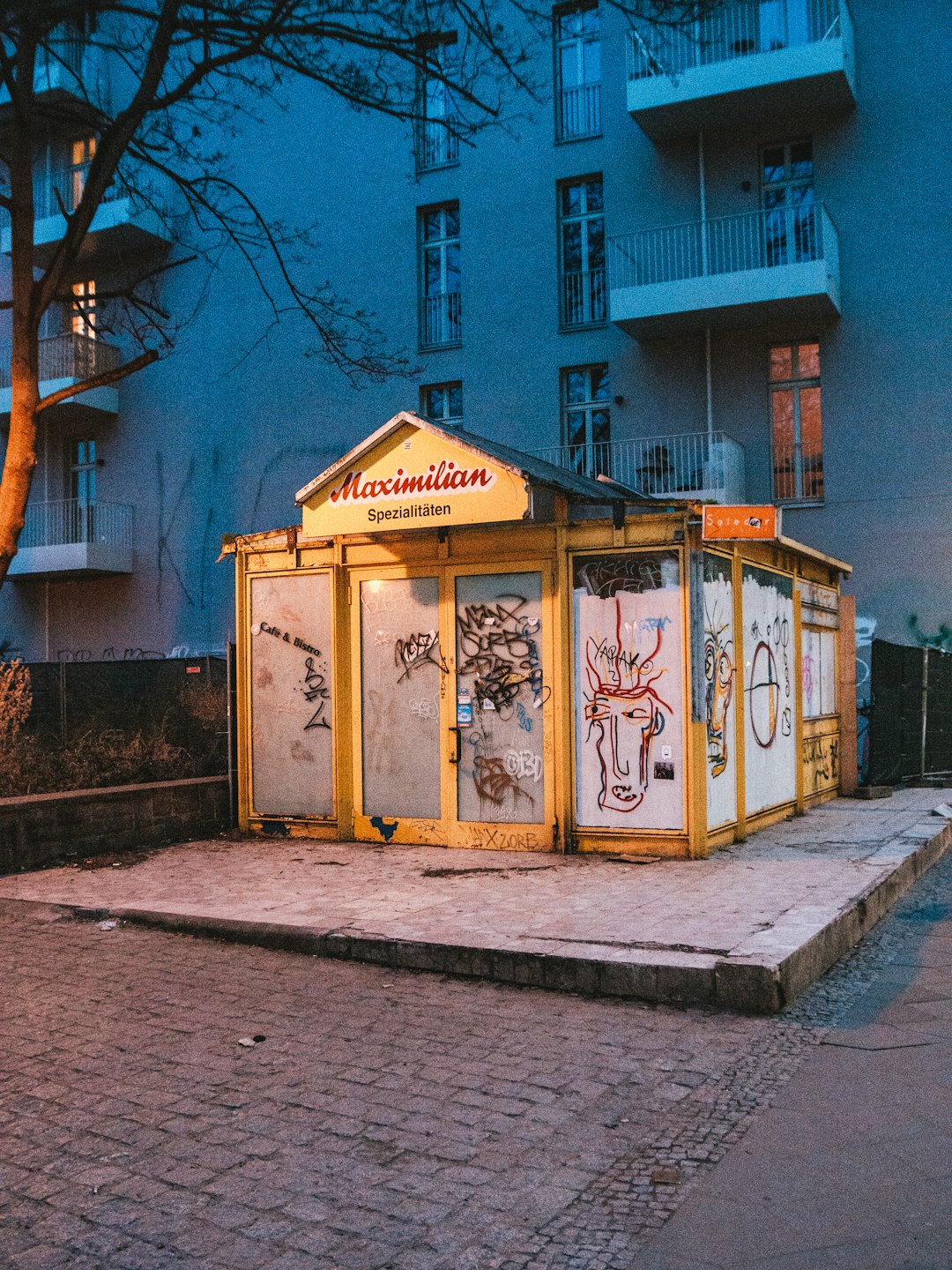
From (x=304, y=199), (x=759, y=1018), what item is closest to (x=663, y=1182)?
(x=759, y=1018)

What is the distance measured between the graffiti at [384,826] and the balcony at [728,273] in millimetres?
11572

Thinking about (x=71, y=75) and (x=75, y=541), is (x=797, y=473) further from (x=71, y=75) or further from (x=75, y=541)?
(x=71, y=75)

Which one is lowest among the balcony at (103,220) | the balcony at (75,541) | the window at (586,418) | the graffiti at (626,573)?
the graffiti at (626,573)

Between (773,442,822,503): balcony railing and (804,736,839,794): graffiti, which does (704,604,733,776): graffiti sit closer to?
(804,736,839,794): graffiti

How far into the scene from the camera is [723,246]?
19453 mm

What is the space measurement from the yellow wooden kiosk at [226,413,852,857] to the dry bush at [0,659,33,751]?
7.03 ft

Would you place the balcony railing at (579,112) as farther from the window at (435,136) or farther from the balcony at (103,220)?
the balcony at (103,220)

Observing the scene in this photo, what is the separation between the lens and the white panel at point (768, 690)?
10.7 meters

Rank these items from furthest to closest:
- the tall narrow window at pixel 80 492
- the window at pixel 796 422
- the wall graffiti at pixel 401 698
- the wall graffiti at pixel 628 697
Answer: the tall narrow window at pixel 80 492 → the window at pixel 796 422 → the wall graffiti at pixel 401 698 → the wall graffiti at pixel 628 697

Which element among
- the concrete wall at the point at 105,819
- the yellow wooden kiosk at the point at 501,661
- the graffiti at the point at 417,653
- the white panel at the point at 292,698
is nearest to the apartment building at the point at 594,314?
the white panel at the point at 292,698

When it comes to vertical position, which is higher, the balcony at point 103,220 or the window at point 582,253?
the balcony at point 103,220

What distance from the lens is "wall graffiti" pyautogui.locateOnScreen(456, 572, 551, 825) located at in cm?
979

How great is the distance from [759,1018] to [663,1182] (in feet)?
6.54

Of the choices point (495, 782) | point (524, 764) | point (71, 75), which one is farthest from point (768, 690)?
point (71, 75)
